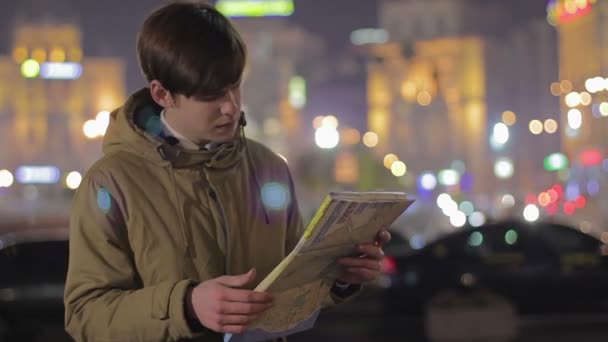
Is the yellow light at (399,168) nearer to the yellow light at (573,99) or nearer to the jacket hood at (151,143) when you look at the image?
the yellow light at (573,99)

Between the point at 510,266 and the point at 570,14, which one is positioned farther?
the point at 570,14

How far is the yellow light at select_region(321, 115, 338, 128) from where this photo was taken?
242ft

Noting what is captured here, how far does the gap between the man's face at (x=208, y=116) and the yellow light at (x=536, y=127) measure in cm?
7446

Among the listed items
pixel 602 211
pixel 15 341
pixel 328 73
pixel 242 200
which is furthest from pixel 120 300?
pixel 328 73

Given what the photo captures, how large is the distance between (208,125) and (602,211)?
2176 inches

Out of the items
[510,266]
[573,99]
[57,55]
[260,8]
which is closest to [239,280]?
[510,266]

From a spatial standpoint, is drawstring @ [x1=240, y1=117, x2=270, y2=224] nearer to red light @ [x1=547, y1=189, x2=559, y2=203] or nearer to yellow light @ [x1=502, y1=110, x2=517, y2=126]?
red light @ [x1=547, y1=189, x2=559, y2=203]

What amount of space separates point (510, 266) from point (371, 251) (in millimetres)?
11161

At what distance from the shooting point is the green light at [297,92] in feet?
258

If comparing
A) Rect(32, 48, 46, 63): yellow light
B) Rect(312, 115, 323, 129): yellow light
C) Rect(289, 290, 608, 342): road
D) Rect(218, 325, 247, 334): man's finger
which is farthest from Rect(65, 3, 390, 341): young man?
Rect(32, 48, 46, 63): yellow light

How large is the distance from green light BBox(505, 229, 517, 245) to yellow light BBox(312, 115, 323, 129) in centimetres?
6172

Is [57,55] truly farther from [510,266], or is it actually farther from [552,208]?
[510,266]

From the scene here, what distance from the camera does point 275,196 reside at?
7.47 feet

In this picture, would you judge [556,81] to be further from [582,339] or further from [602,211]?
[582,339]
